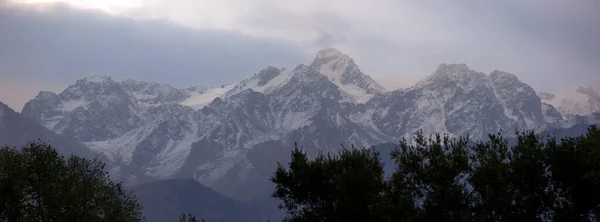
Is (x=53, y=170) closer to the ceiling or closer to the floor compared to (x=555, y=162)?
closer to the ceiling

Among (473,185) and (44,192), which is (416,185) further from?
(44,192)

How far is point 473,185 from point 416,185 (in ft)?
19.5

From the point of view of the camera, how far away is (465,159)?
74500mm

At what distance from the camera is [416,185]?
252 ft

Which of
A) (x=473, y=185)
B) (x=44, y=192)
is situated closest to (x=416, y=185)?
(x=473, y=185)

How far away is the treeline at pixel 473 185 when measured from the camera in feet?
237

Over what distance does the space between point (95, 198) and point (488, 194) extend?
143 feet

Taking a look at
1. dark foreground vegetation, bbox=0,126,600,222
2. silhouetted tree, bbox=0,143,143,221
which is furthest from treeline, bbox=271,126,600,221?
silhouetted tree, bbox=0,143,143,221

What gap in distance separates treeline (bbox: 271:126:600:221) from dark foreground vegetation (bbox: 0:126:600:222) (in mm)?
104

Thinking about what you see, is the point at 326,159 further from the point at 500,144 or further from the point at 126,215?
the point at 126,215

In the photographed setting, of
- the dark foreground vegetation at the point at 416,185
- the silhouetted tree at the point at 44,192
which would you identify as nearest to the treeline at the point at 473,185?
the dark foreground vegetation at the point at 416,185

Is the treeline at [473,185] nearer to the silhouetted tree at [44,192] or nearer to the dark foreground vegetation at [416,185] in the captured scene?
the dark foreground vegetation at [416,185]

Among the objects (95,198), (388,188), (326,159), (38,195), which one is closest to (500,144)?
(388,188)

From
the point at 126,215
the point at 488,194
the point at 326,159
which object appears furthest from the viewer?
the point at 126,215
